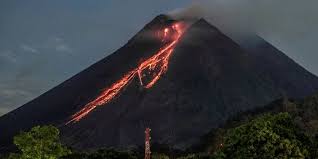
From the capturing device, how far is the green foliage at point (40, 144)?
58.1 meters

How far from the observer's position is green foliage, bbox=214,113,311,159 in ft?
119

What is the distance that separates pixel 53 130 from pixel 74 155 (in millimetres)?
27880

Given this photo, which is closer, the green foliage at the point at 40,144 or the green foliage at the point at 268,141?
the green foliage at the point at 268,141

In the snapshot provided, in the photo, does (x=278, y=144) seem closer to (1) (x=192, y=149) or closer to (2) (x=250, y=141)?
(2) (x=250, y=141)

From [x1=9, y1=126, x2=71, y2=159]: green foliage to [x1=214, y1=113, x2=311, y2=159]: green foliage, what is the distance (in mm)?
26158

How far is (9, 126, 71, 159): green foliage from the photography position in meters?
58.1

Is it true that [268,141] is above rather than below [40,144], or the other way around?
below

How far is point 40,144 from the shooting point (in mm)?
58469

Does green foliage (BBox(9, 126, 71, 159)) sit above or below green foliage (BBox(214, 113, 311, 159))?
above

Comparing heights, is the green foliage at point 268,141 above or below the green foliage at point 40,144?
below

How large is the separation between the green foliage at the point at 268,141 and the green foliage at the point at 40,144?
85.8 feet

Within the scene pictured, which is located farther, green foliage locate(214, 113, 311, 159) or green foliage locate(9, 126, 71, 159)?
green foliage locate(9, 126, 71, 159)

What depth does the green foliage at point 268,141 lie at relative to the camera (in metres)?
36.2

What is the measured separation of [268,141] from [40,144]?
30.2 metres
